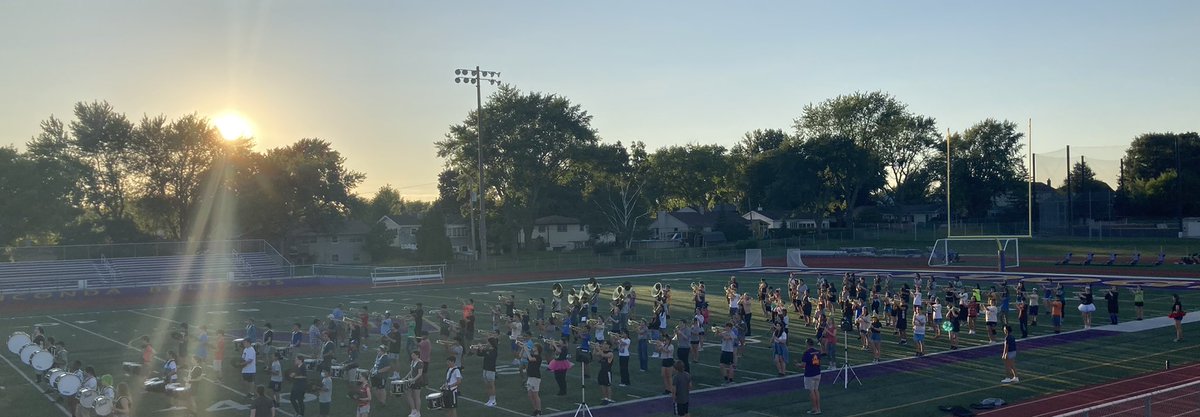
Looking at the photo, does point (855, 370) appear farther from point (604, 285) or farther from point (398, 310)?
point (604, 285)

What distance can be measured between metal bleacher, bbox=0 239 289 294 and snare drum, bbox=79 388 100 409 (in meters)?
37.5

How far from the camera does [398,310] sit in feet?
127

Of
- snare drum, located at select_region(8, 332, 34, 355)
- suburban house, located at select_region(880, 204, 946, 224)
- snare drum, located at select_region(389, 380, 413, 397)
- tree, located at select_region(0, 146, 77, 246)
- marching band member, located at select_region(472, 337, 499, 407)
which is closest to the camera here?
snare drum, located at select_region(389, 380, 413, 397)

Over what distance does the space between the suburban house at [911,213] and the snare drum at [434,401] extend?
304 feet

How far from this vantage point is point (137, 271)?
54844 millimetres

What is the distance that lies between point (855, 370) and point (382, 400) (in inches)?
462

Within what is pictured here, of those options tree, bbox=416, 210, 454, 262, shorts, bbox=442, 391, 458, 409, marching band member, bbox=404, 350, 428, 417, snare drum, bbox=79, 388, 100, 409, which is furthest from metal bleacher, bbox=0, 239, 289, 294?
shorts, bbox=442, 391, 458, 409

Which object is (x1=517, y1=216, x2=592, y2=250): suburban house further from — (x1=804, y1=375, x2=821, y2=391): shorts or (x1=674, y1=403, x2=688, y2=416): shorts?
(x1=674, y1=403, x2=688, y2=416): shorts

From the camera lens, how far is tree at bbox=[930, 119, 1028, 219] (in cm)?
9562

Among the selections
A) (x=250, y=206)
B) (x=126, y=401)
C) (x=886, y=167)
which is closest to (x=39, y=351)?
(x=126, y=401)

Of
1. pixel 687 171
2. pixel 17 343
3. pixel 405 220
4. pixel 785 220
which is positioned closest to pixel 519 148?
pixel 687 171

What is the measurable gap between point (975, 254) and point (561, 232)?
47013mm

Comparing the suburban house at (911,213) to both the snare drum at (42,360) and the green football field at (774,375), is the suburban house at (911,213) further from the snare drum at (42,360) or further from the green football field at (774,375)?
the snare drum at (42,360)

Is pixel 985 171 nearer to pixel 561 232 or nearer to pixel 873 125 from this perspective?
pixel 873 125
